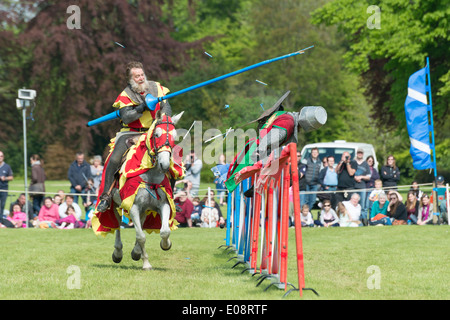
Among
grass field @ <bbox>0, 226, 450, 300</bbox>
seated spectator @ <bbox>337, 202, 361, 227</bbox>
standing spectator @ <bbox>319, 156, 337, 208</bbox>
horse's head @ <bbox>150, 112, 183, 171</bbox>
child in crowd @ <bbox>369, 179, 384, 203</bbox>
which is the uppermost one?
horse's head @ <bbox>150, 112, 183, 171</bbox>

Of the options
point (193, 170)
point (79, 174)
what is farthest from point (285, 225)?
point (79, 174)

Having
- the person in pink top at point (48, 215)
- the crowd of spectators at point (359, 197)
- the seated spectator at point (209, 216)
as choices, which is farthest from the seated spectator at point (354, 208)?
the person in pink top at point (48, 215)

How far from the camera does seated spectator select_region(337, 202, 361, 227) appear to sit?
64.1 feet

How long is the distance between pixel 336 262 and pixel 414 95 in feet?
29.4

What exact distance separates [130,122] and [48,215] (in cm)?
991

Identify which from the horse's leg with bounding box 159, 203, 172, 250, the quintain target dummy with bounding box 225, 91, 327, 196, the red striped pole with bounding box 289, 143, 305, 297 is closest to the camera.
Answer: the red striped pole with bounding box 289, 143, 305, 297

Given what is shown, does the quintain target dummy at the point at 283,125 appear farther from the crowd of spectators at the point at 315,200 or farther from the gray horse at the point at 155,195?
the crowd of spectators at the point at 315,200

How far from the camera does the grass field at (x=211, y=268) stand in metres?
8.38

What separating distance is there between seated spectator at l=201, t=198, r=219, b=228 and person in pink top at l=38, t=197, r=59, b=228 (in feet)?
12.2

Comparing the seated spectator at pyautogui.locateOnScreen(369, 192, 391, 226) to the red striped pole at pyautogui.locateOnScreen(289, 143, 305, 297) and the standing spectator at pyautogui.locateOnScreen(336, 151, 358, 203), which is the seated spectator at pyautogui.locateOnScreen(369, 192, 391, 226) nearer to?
the standing spectator at pyautogui.locateOnScreen(336, 151, 358, 203)

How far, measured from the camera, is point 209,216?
795 inches

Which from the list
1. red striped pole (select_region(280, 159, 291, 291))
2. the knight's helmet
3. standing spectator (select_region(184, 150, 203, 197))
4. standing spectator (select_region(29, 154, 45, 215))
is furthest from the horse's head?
standing spectator (select_region(29, 154, 45, 215))

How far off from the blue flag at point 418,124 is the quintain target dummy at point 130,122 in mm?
9567
